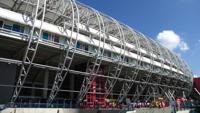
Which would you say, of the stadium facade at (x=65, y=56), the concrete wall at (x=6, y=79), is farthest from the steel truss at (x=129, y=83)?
the concrete wall at (x=6, y=79)

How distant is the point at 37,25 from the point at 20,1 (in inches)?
188

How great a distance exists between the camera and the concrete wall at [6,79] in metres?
31.4

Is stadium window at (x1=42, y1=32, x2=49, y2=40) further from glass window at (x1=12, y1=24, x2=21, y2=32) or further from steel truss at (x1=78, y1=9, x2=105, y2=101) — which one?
steel truss at (x1=78, y1=9, x2=105, y2=101)

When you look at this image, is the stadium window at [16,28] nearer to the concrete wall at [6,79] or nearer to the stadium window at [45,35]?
the stadium window at [45,35]

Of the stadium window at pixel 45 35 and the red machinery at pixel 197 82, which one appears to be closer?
the stadium window at pixel 45 35

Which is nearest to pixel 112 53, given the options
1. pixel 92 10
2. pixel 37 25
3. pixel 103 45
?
pixel 103 45

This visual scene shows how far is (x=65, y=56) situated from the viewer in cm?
3319

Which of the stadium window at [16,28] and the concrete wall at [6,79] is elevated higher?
the stadium window at [16,28]

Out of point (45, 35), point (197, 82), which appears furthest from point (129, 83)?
point (197, 82)

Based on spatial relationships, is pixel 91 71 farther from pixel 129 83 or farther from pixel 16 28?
pixel 16 28

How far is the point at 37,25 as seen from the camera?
102 ft

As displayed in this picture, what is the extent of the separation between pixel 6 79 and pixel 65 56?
836cm

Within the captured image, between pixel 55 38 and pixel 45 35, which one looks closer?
pixel 45 35

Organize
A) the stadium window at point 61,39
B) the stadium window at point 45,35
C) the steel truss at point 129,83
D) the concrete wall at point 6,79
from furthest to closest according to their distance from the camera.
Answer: the steel truss at point 129,83, the stadium window at point 61,39, the stadium window at point 45,35, the concrete wall at point 6,79
